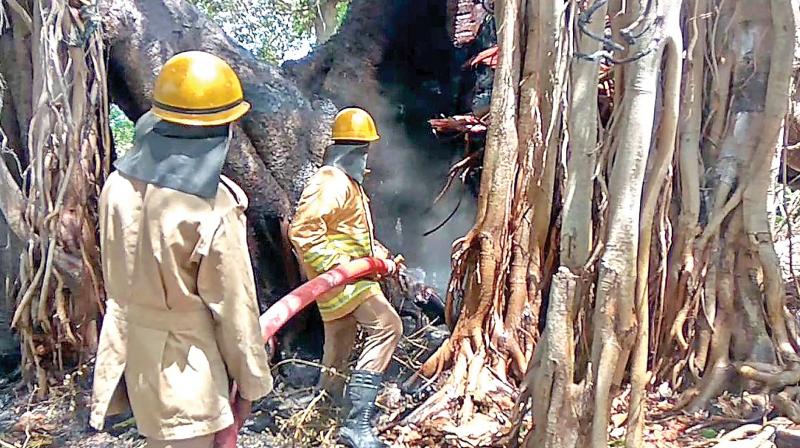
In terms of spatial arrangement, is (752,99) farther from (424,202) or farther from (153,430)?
(424,202)

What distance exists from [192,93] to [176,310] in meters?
0.59

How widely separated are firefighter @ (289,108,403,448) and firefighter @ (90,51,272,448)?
49.5 inches

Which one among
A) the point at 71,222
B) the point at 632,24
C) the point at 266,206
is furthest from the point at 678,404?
the point at 71,222

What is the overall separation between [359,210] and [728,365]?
1737mm

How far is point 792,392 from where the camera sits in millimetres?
2979

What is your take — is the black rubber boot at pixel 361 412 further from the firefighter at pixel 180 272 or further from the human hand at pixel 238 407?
the firefighter at pixel 180 272

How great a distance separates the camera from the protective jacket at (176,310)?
203cm

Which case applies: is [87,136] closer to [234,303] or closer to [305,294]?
[305,294]

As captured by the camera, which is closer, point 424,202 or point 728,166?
point 728,166

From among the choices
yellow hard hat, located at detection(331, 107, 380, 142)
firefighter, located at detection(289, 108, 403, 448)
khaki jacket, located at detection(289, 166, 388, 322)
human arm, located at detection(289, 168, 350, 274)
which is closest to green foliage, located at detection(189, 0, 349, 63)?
yellow hard hat, located at detection(331, 107, 380, 142)

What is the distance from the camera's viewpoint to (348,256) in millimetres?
3568

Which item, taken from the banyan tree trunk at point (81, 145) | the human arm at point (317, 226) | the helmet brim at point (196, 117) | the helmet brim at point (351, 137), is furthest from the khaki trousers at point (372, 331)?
the helmet brim at point (196, 117)

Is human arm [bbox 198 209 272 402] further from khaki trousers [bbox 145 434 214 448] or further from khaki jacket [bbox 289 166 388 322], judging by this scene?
khaki jacket [bbox 289 166 388 322]

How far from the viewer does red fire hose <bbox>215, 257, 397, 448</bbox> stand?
7.39ft
